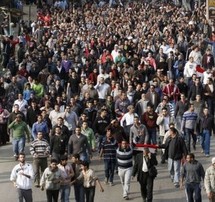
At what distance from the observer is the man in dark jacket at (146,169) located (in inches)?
794

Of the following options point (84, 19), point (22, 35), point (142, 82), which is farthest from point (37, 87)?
point (84, 19)

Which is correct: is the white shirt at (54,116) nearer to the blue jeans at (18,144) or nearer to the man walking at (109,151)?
the blue jeans at (18,144)

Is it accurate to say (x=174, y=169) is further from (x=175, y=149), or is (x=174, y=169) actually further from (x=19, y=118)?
(x=19, y=118)

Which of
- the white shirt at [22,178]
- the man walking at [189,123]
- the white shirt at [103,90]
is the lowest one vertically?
the white shirt at [22,178]

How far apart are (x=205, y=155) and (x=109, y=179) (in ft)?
9.79

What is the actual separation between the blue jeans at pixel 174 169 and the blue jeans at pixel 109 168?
4.11 feet

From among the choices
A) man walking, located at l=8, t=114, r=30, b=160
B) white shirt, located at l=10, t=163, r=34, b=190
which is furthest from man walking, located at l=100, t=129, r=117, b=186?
white shirt, located at l=10, t=163, r=34, b=190

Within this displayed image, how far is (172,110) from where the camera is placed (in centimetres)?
2531

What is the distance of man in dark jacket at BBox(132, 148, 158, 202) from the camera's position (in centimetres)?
2017

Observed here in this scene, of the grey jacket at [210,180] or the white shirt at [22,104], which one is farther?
the white shirt at [22,104]

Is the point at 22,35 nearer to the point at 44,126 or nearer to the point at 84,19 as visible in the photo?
the point at 84,19

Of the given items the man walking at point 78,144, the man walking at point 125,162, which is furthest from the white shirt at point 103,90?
the man walking at point 125,162

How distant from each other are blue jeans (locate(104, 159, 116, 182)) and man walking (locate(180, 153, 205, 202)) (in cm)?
251

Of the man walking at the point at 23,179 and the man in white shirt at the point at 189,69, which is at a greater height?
the man in white shirt at the point at 189,69
